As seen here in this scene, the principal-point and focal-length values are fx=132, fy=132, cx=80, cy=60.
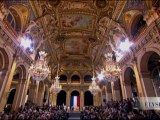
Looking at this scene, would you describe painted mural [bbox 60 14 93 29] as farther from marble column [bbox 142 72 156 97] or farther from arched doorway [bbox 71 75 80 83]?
arched doorway [bbox 71 75 80 83]

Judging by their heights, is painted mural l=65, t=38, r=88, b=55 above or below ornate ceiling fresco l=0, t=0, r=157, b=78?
above

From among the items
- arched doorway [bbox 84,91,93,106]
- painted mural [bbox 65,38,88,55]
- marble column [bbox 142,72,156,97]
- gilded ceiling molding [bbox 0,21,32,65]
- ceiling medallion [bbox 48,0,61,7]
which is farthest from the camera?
arched doorway [bbox 84,91,93,106]

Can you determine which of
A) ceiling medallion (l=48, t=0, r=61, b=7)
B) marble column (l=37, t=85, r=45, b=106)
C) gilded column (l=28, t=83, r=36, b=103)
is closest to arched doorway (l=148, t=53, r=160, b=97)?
ceiling medallion (l=48, t=0, r=61, b=7)

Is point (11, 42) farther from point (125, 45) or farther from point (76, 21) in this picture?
point (125, 45)

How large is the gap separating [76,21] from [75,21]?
0.30 ft

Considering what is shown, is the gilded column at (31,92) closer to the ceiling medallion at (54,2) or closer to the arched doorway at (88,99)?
the ceiling medallion at (54,2)

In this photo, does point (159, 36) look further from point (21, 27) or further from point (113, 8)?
point (21, 27)

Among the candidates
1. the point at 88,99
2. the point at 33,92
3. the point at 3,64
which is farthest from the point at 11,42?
the point at 88,99

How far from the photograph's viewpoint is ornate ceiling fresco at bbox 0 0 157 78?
932 centimetres

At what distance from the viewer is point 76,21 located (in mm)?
12227

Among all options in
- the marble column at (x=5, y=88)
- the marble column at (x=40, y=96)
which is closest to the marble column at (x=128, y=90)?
the marble column at (x=5, y=88)

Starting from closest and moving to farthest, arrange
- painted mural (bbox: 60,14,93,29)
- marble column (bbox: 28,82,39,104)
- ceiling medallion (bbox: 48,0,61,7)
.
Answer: ceiling medallion (bbox: 48,0,61,7) < painted mural (bbox: 60,14,93,29) < marble column (bbox: 28,82,39,104)

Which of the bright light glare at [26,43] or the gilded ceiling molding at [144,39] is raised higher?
the bright light glare at [26,43]

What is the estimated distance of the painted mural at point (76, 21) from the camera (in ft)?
37.6
